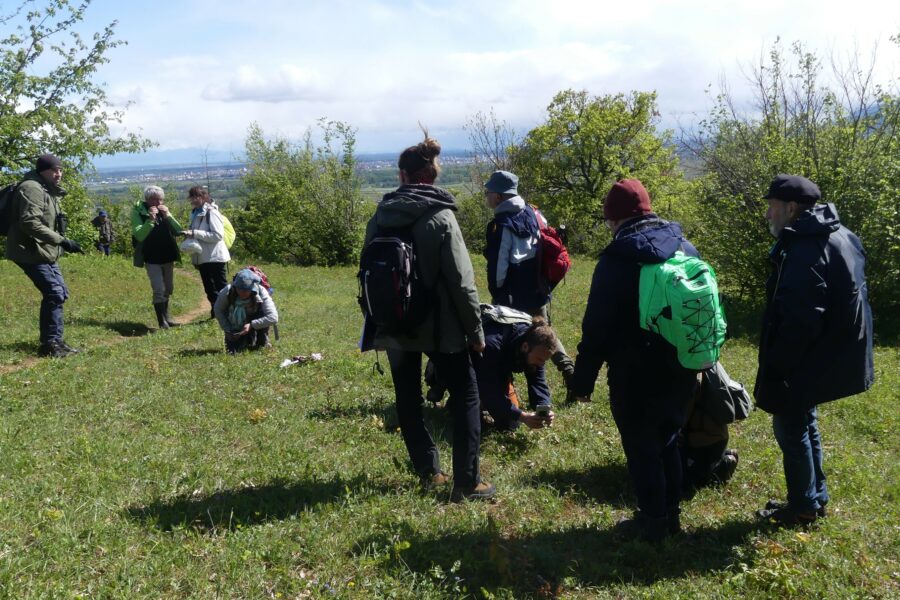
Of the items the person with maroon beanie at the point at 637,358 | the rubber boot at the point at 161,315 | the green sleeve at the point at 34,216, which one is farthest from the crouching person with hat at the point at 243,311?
the person with maroon beanie at the point at 637,358

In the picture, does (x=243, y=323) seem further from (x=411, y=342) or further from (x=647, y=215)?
(x=647, y=215)

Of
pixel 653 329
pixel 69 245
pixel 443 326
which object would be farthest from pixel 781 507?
pixel 69 245

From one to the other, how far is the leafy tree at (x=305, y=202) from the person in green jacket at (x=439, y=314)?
27.2 m

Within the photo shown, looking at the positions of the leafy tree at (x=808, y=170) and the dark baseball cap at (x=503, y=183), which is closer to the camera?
the dark baseball cap at (x=503, y=183)

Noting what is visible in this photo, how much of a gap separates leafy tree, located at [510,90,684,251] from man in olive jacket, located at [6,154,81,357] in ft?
114

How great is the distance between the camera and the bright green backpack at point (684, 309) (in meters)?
3.73

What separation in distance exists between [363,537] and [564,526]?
54.5 inches

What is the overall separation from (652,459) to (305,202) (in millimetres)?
31418

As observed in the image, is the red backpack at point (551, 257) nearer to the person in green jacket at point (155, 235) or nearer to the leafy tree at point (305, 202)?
the person in green jacket at point (155, 235)

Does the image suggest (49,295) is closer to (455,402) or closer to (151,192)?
(151,192)

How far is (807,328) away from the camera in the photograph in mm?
3883

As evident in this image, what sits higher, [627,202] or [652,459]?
[627,202]

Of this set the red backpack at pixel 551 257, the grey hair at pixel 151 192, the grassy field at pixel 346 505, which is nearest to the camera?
the grassy field at pixel 346 505

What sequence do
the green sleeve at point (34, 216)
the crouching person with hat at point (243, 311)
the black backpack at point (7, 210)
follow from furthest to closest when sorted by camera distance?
the crouching person with hat at point (243, 311), the black backpack at point (7, 210), the green sleeve at point (34, 216)
